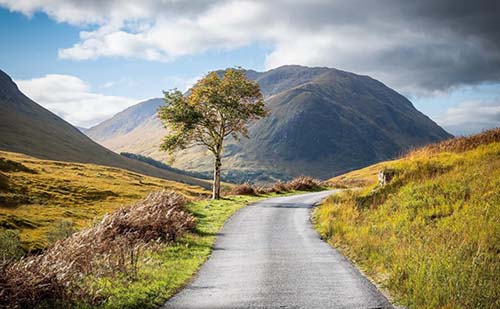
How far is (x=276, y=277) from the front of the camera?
504 inches

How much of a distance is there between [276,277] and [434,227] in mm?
6949

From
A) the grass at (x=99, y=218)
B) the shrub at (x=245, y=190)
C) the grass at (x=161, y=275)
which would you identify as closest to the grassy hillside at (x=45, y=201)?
the grass at (x=99, y=218)

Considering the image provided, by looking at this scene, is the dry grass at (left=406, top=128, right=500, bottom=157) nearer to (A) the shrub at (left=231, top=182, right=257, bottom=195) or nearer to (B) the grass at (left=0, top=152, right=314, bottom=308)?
(B) the grass at (left=0, top=152, right=314, bottom=308)

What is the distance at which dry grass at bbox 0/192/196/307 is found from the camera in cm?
942

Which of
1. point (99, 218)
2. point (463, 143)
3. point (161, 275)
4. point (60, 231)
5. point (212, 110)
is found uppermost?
point (212, 110)

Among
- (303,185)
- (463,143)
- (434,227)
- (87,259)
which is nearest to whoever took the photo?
(87,259)

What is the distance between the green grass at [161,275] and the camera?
1068 cm

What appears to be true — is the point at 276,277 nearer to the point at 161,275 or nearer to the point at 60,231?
the point at 161,275

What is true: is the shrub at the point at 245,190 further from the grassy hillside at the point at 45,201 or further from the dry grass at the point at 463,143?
the dry grass at the point at 463,143

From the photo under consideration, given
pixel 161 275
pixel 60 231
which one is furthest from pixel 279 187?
pixel 161 275

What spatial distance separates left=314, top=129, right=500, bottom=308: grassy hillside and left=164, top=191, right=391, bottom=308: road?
88cm

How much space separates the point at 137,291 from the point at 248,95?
116 feet

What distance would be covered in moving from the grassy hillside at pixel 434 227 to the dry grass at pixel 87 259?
7474 mm

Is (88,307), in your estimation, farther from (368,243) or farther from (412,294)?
(368,243)
